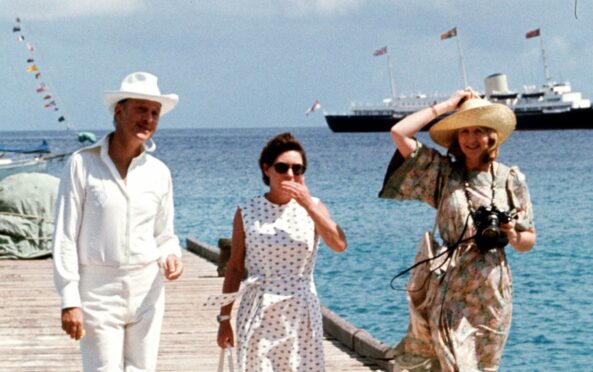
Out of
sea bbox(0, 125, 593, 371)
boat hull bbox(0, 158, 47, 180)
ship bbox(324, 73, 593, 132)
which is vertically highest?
ship bbox(324, 73, 593, 132)

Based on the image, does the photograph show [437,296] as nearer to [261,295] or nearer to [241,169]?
[261,295]

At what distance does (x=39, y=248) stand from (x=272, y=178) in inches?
398

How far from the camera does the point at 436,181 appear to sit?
489cm

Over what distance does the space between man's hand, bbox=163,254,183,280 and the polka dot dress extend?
0.94 feet

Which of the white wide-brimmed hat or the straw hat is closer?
the white wide-brimmed hat

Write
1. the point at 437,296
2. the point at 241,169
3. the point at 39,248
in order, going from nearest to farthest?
the point at 437,296 < the point at 39,248 < the point at 241,169

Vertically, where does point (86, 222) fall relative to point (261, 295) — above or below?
above

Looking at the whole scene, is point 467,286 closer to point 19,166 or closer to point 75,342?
point 75,342

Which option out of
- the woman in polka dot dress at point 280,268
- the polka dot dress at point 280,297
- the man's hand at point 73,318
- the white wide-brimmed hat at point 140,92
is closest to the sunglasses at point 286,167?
the woman in polka dot dress at point 280,268

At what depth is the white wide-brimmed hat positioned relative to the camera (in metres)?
4.43

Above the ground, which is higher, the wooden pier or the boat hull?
the boat hull

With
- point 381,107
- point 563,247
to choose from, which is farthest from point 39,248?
point 381,107

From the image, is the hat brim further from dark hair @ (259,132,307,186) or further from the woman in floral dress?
the woman in floral dress

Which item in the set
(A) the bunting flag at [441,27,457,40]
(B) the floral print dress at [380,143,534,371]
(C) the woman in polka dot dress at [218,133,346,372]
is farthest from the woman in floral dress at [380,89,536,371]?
(A) the bunting flag at [441,27,457,40]
